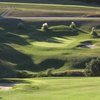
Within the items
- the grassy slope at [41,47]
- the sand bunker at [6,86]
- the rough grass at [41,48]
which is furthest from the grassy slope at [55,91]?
the grassy slope at [41,47]

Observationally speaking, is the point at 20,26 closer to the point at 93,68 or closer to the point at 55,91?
the point at 93,68

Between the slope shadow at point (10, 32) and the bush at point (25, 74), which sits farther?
the slope shadow at point (10, 32)

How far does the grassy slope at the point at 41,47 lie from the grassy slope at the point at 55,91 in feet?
39.2

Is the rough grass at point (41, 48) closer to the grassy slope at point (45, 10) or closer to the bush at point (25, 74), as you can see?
the bush at point (25, 74)

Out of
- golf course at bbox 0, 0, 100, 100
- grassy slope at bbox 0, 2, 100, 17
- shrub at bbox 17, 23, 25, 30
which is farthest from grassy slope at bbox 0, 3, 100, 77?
grassy slope at bbox 0, 2, 100, 17

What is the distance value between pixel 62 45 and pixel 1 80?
908 inches

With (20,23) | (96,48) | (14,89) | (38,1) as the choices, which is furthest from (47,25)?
(14,89)

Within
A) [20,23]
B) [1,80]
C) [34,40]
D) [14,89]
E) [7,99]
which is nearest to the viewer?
[7,99]

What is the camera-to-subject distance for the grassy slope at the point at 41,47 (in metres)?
57.0

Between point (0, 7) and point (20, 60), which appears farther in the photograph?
point (0, 7)

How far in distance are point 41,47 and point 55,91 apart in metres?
28.6

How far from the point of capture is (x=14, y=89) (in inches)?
Result: 1537

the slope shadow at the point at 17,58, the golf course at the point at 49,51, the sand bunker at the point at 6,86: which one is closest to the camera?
A: the golf course at the point at 49,51

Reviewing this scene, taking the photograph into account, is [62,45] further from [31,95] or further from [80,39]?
[31,95]
